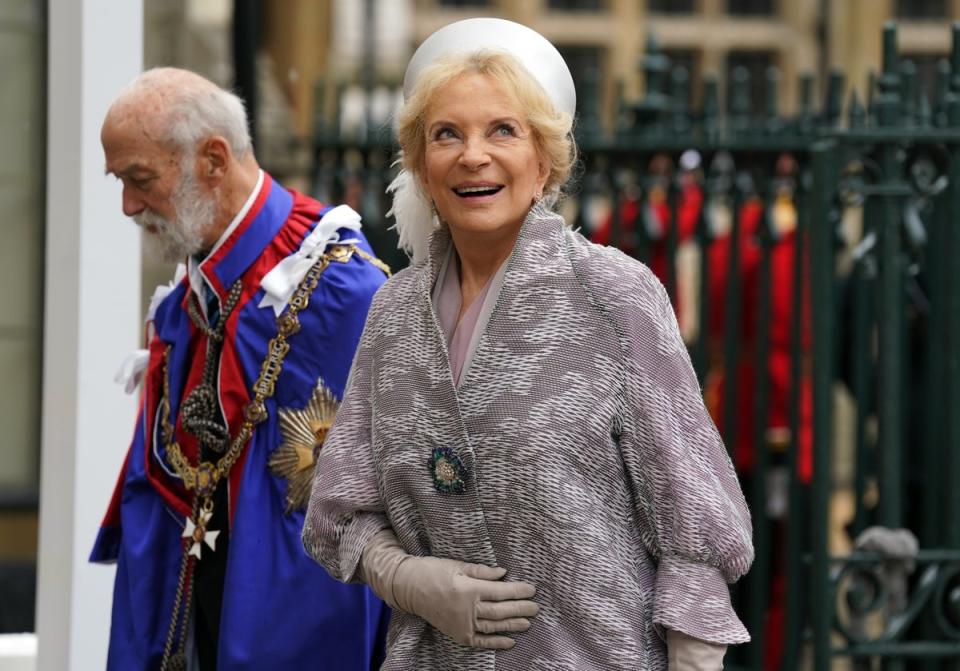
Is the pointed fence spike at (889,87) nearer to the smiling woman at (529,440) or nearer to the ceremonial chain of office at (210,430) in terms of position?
the ceremonial chain of office at (210,430)

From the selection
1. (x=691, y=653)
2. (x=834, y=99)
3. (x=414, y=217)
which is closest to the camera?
(x=691, y=653)

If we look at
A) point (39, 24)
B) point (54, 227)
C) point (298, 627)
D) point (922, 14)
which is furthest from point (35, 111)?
point (922, 14)

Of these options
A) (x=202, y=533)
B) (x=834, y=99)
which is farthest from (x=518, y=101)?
(x=834, y=99)

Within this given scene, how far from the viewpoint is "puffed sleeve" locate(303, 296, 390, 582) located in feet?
9.29

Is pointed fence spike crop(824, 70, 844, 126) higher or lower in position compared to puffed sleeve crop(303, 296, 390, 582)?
higher

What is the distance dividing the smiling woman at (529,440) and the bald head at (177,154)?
734 mm

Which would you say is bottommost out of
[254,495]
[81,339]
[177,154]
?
[254,495]

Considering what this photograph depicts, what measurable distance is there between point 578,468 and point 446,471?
0.66 feet

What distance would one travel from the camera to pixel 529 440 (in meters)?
2.65

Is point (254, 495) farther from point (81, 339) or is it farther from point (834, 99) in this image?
point (834, 99)

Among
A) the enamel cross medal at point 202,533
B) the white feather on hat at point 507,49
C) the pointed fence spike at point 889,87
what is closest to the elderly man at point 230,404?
the enamel cross medal at point 202,533

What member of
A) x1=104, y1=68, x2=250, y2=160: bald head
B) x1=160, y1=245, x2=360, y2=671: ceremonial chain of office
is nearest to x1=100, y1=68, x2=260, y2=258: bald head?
x1=104, y1=68, x2=250, y2=160: bald head

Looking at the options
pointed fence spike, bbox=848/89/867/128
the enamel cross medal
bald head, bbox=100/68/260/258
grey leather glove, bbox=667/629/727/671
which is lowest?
grey leather glove, bbox=667/629/727/671

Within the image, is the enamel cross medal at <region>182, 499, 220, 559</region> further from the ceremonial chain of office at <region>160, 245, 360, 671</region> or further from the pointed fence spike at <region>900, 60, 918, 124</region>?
the pointed fence spike at <region>900, 60, 918, 124</region>
